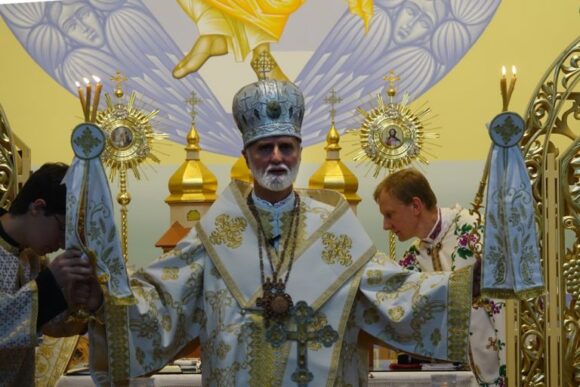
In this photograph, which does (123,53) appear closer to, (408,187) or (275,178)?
(408,187)

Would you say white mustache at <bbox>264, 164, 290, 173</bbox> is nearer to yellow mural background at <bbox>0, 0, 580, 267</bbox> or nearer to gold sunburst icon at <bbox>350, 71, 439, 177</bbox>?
gold sunburst icon at <bbox>350, 71, 439, 177</bbox>

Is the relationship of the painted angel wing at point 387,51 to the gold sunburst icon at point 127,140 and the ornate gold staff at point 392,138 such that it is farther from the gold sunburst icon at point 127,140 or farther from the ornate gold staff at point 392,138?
the gold sunburst icon at point 127,140

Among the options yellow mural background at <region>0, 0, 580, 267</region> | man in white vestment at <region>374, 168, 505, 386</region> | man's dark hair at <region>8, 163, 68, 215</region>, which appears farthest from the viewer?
yellow mural background at <region>0, 0, 580, 267</region>

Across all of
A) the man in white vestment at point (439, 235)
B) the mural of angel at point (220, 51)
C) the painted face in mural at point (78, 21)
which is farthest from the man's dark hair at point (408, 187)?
the painted face in mural at point (78, 21)

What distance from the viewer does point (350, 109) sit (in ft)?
29.3

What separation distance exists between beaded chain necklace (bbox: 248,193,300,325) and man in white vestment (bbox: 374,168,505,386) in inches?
79.1

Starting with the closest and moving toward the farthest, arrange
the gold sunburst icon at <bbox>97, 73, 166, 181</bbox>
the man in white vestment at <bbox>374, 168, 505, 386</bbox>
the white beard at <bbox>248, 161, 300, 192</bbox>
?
the white beard at <bbox>248, 161, 300, 192</bbox>
the man in white vestment at <bbox>374, 168, 505, 386</bbox>
the gold sunburst icon at <bbox>97, 73, 166, 181</bbox>

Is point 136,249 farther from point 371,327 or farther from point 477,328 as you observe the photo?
point 371,327

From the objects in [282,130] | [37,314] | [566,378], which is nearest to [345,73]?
[566,378]

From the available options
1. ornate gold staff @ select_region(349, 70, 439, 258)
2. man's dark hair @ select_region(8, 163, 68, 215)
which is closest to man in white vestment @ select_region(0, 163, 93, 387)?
man's dark hair @ select_region(8, 163, 68, 215)

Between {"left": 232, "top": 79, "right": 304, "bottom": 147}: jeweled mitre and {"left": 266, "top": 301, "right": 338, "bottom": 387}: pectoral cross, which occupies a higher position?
{"left": 232, "top": 79, "right": 304, "bottom": 147}: jeweled mitre

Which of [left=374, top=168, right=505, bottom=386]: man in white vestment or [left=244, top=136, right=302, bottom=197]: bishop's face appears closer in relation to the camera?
[left=244, top=136, right=302, bottom=197]: bishop's face

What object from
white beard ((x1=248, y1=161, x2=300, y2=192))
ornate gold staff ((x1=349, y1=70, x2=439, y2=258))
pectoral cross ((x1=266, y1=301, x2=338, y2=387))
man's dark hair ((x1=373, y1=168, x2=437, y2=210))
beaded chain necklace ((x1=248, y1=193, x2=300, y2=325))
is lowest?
pectoral cross ((x1=266, y1=301, x2=338, y2=387))

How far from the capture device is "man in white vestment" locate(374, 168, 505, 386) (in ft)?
22.8
